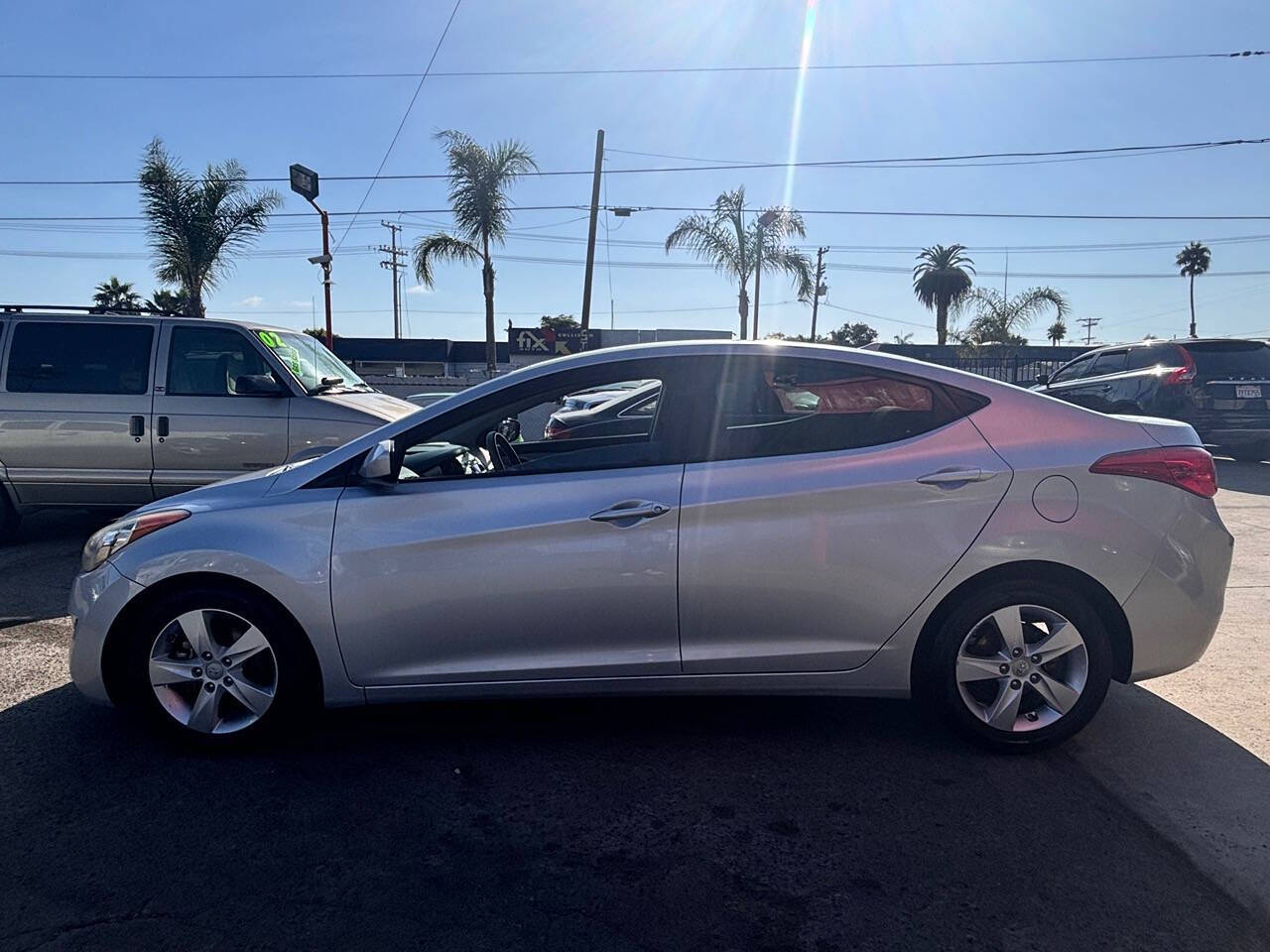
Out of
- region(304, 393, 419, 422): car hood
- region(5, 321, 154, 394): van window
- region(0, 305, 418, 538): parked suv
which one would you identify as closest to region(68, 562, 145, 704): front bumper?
region(304, 393, 419, 422): car hood

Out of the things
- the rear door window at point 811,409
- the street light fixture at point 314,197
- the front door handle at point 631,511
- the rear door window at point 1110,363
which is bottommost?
the front door handle at point 631,511

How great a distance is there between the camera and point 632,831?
9.84 ft

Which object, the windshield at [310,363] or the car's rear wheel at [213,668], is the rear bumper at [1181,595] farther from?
the windshield at [310,363]

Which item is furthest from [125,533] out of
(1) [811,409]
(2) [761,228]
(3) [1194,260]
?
(3) [1194,260]

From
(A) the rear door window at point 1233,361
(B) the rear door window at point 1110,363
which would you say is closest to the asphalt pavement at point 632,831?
(A) the rear door window at point 1233,361

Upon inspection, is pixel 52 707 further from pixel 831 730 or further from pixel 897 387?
pixel 897 387

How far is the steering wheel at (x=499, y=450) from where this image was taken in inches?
163

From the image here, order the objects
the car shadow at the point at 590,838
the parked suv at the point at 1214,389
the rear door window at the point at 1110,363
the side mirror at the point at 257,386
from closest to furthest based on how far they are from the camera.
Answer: the car shadow at the point at 590,838 → the side mirror at the point at 257,386 → the parked suv at the point at 1214,389 → the rear door window at the point at 1110,363

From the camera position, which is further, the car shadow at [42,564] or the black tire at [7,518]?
the black tire at [7,518]

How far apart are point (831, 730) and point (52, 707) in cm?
351

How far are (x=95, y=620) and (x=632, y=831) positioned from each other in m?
2.28

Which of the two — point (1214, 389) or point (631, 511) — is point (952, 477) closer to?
point (631, 511)

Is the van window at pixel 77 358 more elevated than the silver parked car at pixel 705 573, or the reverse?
the van window at pixel 77 358

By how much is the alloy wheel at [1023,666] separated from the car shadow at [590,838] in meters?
0.21
